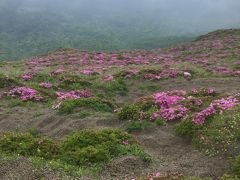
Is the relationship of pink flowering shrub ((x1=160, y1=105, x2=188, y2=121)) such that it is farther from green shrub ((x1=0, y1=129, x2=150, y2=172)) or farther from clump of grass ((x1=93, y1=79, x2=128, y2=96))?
clump of grass ((x1=93, y1=79, x2=128, y2=96))

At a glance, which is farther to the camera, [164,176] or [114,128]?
[114,128]

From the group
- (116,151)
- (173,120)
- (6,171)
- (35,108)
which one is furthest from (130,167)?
(35,108)

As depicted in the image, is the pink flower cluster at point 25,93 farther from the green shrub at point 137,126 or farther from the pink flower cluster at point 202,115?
the pink flower cluster at point 202,115

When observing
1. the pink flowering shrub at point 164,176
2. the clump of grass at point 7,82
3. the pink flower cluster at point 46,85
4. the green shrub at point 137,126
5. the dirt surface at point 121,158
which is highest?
the clump of grass at point 7,82

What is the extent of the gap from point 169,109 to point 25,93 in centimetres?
1164

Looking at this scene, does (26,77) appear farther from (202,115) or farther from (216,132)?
(216,132)

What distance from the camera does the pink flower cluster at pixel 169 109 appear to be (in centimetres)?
2324

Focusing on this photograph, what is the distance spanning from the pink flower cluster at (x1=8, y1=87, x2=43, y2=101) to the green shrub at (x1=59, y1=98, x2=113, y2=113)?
391 centimetres

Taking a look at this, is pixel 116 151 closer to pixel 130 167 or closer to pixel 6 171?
pixel 130 167

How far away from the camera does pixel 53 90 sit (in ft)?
110

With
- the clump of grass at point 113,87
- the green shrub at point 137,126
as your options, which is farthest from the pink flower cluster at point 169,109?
the clump of grass at point 113,87

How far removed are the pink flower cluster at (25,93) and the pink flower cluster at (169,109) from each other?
8.70 meters

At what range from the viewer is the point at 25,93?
31297 millimetres

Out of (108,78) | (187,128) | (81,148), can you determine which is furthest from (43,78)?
(81,148)
